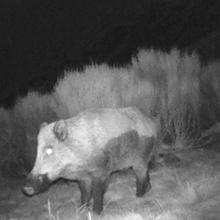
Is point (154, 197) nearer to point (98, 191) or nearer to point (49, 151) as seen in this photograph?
point (98, 191)

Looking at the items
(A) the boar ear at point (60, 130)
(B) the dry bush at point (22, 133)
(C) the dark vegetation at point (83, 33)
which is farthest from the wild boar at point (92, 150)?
(C) the dark vegetation at point (83, 33)

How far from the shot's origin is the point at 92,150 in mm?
5578

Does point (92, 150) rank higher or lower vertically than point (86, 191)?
higher

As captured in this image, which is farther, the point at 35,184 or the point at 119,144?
the point at 119,144

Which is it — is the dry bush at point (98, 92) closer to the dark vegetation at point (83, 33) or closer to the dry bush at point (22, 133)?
the dry bush at point (22, 133)

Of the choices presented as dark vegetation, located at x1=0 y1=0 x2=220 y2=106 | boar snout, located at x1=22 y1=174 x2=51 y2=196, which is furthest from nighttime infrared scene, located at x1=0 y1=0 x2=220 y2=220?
dark vegetation, located at x1=0 y1=0 x2=220 y2=106

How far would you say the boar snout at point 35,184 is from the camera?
200 inches

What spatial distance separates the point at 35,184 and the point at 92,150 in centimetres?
84

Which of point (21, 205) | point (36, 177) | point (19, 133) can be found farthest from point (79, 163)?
point (19, 133)

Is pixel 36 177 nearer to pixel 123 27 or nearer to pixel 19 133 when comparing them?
pixel 19 133

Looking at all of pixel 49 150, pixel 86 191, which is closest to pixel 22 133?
pixel 86 191

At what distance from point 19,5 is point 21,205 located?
3828 centimetres

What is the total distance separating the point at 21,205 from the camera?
7.18 metres

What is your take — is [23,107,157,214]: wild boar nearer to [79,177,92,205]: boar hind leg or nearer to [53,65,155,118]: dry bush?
[79,177,92,205]: boar hind leg
